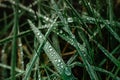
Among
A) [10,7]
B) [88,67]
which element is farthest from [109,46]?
[10,7]

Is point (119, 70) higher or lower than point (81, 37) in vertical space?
lower

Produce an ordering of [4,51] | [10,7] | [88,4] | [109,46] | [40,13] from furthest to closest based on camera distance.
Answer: [10,7]
[4,51]
[40,13]
[109,46]
[88,4]

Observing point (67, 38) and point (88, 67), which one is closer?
point (88, 67)

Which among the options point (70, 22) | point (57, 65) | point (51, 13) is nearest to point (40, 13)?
point (51, 13)

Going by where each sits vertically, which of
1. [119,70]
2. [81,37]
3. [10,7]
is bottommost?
[119,70]

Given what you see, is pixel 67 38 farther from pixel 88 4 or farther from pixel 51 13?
pixel 51 13

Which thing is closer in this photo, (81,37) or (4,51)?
(81,37)

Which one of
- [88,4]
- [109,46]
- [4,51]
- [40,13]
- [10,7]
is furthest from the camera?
[10,7]

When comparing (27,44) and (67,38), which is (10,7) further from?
(67,38)

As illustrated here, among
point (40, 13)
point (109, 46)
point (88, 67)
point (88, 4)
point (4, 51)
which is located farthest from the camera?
point (4, 51)
